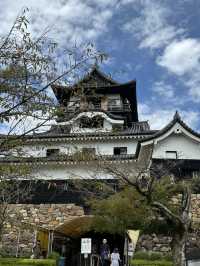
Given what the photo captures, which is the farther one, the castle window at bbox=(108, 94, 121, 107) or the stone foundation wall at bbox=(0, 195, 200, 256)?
the castle window at bbox=(108, 94, 121, 107)

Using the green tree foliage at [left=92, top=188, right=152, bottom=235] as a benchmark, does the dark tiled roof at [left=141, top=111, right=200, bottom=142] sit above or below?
above

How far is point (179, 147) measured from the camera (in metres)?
27.7

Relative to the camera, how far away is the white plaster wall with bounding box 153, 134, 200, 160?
89.8 feet

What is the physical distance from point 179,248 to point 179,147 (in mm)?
14074

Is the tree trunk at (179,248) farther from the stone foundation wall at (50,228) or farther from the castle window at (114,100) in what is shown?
the castle window at (114,100)

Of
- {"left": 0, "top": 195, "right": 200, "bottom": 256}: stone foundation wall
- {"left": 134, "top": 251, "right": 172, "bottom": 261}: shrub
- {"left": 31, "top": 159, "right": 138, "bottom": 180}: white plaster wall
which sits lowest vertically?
{"left": 134, "top": 251, "right": 172, "bottom": 261}: shrub

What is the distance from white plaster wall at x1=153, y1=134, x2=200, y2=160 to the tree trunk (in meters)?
13.3

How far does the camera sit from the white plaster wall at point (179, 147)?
1077 inches

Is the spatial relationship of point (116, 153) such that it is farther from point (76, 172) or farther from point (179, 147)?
A: point (179, 147)

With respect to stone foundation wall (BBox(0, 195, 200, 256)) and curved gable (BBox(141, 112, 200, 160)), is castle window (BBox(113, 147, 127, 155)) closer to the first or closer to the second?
curved gable (BBox(141, 112, 200, 160))

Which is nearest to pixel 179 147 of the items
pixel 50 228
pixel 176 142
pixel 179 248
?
Answer: pixel 176 142

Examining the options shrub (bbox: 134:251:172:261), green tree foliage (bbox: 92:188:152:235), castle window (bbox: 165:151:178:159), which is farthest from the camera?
castle window (bbox: 165:151:178:159)

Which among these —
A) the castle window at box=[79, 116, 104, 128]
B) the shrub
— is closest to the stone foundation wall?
the shrub

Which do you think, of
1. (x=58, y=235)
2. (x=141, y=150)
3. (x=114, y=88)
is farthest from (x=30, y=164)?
(x=114, y=88)
